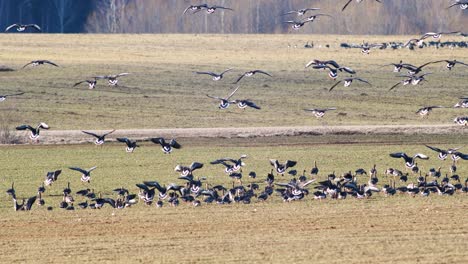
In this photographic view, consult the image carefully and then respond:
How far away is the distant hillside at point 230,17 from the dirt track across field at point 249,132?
124ft

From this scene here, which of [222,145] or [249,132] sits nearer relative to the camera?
[222,145]

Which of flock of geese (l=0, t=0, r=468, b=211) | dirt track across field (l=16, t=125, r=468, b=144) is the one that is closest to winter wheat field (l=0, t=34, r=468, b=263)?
dirt track across field (l=16, t=125, r=468, b=144)

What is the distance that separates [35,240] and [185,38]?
63347 mm

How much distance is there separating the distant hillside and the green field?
28.4ft

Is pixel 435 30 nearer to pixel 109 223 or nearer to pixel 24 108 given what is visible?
pixel 24 108

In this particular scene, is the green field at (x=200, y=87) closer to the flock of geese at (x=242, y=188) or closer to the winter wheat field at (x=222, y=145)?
the winter wheat field at (x=222, y=145)

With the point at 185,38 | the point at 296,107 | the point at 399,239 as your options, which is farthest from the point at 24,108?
the point at 185,38

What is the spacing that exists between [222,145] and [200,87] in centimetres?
1654

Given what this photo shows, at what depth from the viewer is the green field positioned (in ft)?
148

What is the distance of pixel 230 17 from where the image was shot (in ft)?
317

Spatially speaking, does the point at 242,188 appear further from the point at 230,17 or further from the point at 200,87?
the point at 230,17

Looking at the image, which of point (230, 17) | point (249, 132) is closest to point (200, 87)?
point (249, 132)

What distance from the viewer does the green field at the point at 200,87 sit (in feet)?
148

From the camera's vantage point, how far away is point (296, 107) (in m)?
48.4
